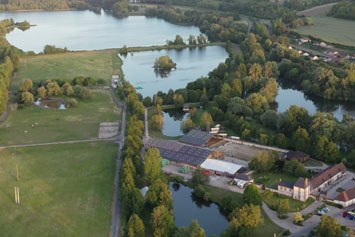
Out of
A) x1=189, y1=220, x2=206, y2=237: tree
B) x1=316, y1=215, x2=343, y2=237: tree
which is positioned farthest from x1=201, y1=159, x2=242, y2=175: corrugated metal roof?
x1=316, y1=215, x2=343, y2=237: tree

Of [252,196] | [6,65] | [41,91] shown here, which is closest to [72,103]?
[41,91]

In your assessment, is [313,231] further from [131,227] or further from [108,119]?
[108,119]

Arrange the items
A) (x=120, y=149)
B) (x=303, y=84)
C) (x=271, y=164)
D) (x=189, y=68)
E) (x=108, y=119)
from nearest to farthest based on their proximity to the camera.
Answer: (x=271, y=164) < (x=120, y=149) < (x=108, y=119) < (x=303, y=84) < (x=189, y=68)

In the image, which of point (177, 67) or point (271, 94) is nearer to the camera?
point (271, 94)

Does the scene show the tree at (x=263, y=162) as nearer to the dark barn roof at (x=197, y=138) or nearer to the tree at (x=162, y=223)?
the dark barn roof at (x=197, y=138)

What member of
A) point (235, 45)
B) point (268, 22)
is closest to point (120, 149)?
point (235, 45)

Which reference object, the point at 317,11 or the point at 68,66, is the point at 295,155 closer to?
the point at 68,66

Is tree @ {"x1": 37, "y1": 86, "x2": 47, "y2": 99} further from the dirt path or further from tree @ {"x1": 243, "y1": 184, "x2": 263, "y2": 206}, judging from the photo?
the dirt path
